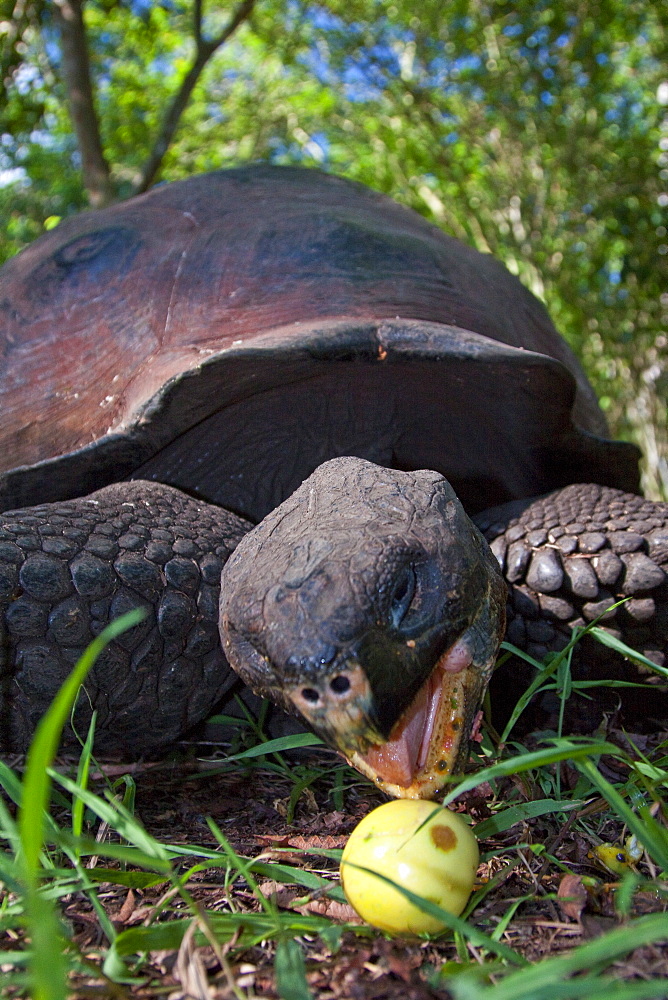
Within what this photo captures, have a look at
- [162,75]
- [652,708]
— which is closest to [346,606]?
[652,708]

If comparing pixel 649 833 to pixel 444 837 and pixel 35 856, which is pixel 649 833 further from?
pixel 35 856

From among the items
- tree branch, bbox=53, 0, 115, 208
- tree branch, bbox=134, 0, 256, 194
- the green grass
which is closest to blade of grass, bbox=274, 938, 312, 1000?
the green grass

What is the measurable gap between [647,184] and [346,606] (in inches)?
287

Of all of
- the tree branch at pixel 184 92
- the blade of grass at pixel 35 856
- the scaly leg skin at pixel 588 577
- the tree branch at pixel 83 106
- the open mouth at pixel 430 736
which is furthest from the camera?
the tree branch at pixel 184 92

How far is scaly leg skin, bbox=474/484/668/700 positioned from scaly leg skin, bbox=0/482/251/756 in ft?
2.66

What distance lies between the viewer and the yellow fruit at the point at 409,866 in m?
1.07

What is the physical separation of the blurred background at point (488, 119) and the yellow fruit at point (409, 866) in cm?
565

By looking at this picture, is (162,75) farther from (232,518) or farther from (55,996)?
(55,996)

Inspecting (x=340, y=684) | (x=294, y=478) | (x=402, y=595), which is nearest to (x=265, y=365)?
(x=294, y=478)

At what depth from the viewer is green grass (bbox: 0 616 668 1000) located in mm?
765

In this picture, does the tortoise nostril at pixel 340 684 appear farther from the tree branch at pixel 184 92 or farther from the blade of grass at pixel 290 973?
the tree branch at pixel 184 92

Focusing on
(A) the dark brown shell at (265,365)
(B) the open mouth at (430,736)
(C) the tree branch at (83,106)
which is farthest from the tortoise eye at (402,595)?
(C) the tree branch at (83,106)

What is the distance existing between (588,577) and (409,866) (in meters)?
1.11

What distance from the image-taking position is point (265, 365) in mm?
2059
